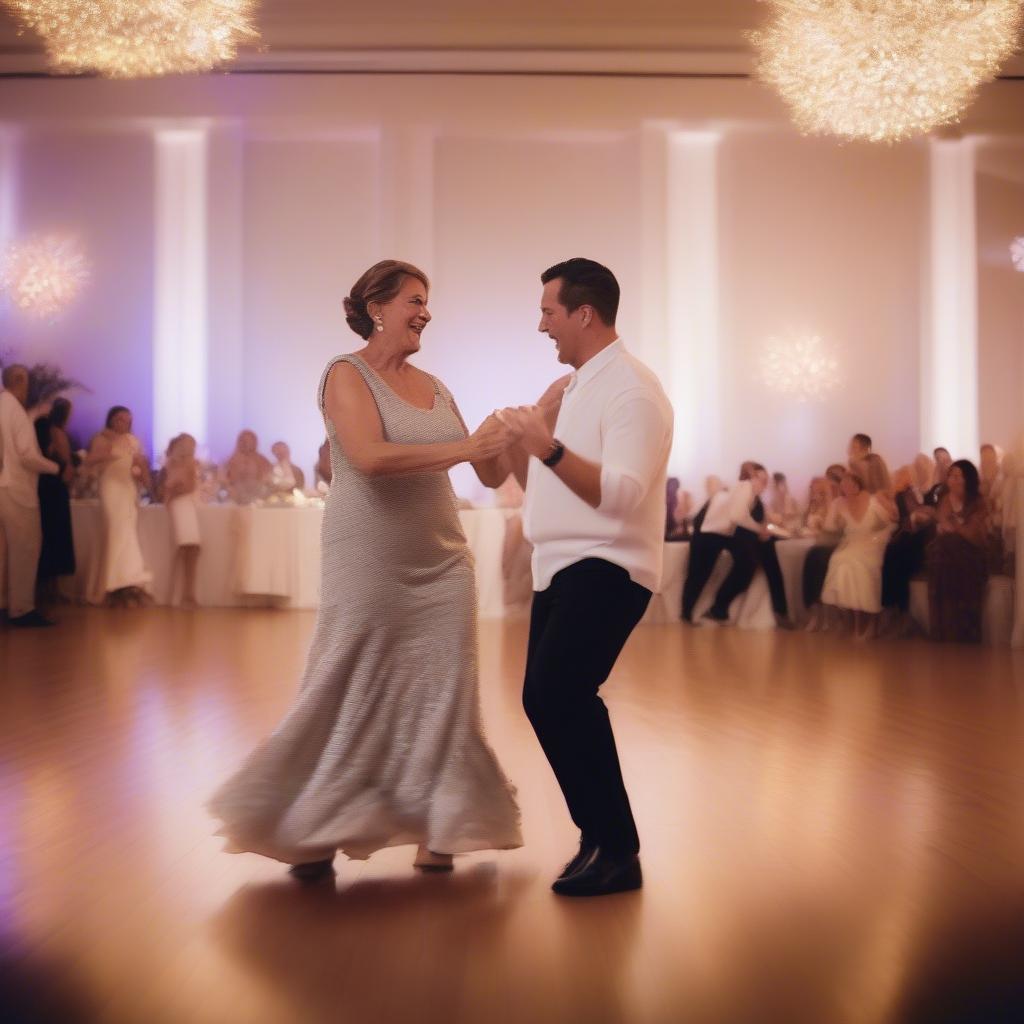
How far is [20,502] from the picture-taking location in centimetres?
896

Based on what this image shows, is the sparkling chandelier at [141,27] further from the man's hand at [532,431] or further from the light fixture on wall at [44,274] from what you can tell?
the man's hand at [532,431]

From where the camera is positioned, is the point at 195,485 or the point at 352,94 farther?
the point at 352,94

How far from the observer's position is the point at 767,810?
11.8 feet

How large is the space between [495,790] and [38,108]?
1264cm

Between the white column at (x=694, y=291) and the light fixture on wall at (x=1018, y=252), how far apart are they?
304cm

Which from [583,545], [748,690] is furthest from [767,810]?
[748,690]

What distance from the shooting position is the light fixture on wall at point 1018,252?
1347cm

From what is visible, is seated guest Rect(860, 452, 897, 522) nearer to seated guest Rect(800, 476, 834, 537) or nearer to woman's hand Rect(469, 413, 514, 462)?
seated guest Rect(800, 476, 834, 537)

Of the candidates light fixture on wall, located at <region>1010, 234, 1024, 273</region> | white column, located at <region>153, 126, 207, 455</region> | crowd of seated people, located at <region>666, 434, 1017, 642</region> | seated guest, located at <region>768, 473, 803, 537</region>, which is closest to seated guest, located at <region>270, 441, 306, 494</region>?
white column, located at <region>153, 126, 207, 455</region>

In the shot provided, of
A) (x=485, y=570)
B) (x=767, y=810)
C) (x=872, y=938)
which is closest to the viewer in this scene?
(x=872, y=938)

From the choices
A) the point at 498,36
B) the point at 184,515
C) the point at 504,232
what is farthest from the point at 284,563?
the point at 498,36

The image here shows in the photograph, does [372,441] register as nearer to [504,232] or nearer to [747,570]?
[747,570]

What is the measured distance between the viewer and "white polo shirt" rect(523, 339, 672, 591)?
101 inches

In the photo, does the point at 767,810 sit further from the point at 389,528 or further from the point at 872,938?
the point at 389,528
